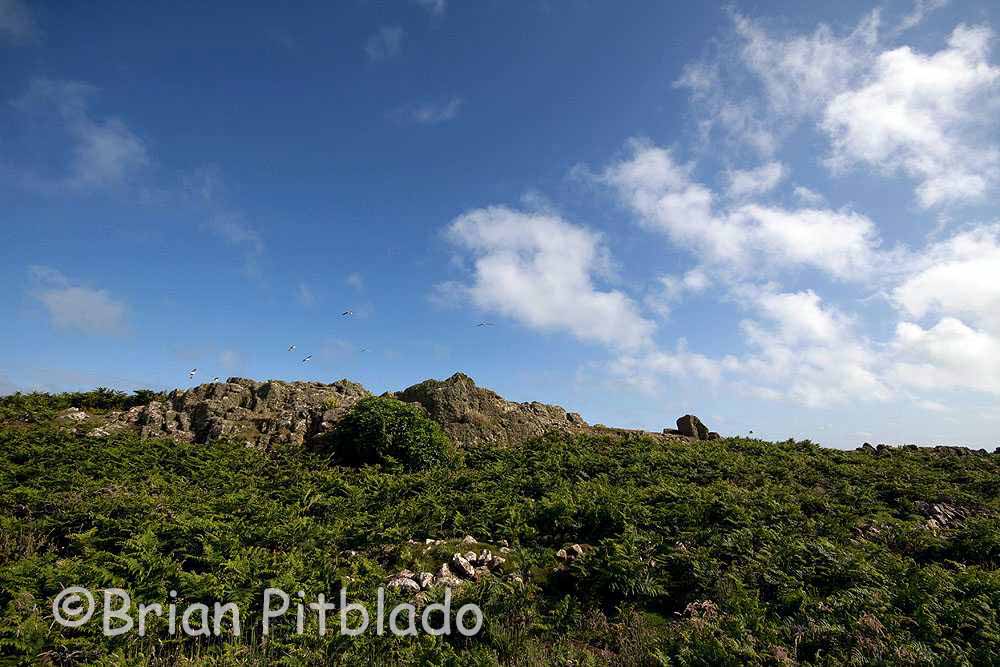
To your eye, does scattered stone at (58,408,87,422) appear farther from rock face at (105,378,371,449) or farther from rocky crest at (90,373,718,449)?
rock face at (105,378,371,449)

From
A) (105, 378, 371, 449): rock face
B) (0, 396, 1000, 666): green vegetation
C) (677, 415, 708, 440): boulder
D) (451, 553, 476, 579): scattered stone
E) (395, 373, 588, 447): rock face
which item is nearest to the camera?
(0, 396, 1000, 666): green vegetation

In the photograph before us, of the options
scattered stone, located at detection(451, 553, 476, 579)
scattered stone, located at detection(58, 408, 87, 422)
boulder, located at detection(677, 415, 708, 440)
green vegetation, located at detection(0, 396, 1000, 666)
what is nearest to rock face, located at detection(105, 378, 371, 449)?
scattered stone, located at detection(58, 408, 87, 422)

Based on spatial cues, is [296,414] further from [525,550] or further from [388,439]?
[525,550]

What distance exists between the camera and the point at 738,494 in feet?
39.0

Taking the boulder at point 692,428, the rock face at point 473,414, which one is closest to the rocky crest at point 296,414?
the rock face at point 473,414

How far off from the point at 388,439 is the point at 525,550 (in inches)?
Answer: 320

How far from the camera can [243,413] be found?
18516mm

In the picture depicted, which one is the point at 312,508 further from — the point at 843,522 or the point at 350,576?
the point at 843,522

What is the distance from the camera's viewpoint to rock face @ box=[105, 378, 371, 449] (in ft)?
55.7

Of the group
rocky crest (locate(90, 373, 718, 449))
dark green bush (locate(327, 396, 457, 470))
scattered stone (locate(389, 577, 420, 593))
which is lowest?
scattered stone (locate(389, 577, 420, 593))

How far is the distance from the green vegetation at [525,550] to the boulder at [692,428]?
302 inches

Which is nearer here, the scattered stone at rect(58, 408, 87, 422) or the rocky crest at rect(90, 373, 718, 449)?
the rocky crest at rect(90, 373, 718, 449)

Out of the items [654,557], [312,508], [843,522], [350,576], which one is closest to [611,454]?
[843,522]

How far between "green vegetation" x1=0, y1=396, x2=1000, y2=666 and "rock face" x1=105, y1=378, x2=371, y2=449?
1357mm
